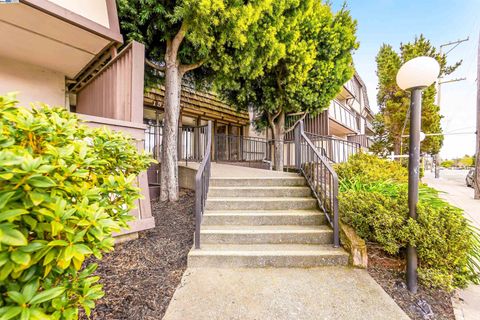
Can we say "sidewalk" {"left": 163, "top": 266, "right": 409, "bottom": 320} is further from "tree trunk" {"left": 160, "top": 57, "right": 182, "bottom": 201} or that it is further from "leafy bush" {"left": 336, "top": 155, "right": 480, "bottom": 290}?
"tree trunk" {"left": 160, "top": 57, "right": 182, "bottom": 201}

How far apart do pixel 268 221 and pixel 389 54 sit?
58.6 ft

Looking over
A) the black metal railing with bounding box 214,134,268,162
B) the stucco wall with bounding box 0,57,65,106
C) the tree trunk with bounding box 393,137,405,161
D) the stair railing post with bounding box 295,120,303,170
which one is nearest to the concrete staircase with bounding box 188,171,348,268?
the stair railing post with bounding box 295,120,303,170

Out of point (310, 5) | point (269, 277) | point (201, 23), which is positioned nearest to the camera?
point (269, 277)

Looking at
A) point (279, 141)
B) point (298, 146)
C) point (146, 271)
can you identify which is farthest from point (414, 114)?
point (279, 141)

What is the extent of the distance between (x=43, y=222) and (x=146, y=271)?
188cm

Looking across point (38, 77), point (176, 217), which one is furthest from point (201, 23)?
point (38, 77)

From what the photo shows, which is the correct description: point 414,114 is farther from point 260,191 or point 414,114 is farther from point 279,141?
point 279,141

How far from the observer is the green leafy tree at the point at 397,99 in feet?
45.5

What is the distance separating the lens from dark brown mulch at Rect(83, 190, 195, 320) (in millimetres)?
1885

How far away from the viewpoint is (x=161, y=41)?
4566 mm

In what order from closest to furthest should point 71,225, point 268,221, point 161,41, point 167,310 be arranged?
point 71,225 < point 167,310 < point 268,221 < point 161,41

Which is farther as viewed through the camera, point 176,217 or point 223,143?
point 223,143

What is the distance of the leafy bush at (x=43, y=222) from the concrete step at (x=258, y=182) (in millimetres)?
2647

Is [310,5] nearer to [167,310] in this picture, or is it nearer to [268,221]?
[268,221]
